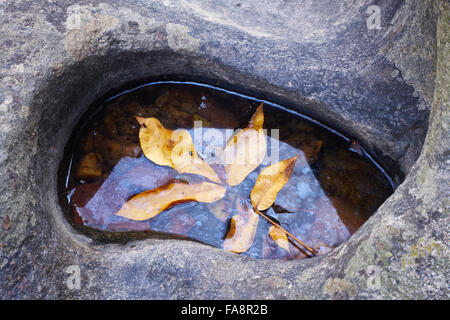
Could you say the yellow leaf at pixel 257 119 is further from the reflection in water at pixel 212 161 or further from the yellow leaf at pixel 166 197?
the yellow leaf at pixel 166 197

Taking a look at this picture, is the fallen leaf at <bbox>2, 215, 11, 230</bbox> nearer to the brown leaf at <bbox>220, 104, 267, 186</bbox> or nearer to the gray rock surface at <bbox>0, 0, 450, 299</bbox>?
the gray rock surface at <bbox>0, 0, 450, 299</bbox>

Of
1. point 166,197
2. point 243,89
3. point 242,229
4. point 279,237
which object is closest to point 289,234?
point 279,237

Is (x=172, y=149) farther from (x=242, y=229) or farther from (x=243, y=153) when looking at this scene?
(x=242, y=229)

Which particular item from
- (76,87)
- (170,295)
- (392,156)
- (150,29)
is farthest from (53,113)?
(392,156)

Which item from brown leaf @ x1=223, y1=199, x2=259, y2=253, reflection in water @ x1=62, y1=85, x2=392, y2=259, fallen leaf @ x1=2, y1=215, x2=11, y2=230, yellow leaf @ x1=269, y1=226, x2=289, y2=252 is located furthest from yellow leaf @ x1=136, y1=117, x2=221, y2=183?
fallen leaf @ x1=2, y1=215, x2=11, y2=230

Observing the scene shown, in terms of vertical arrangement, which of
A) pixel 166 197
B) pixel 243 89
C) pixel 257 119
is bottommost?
pixel 166 197
